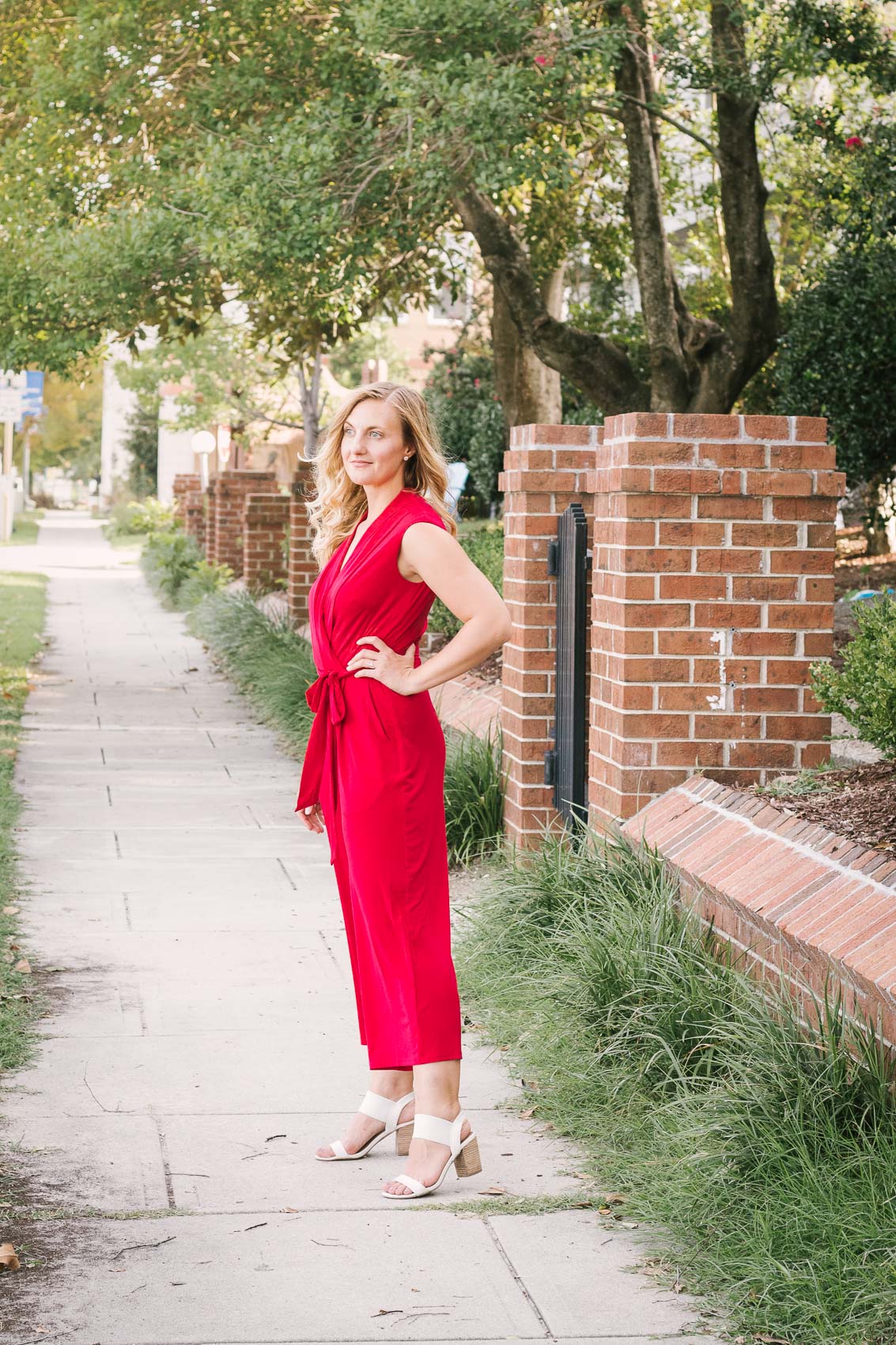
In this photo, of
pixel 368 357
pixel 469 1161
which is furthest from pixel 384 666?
pixel 368 357

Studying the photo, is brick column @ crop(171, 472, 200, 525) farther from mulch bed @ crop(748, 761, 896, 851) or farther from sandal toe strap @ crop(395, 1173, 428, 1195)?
sandal toe strap @ crop(395, 1173, 428, 1195)

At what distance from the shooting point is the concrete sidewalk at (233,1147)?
336 centimetres

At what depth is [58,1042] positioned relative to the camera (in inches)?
201

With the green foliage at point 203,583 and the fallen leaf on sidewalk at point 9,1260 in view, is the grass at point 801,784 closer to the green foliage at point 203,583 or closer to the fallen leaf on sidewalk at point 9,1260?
the fallen leaf on sidewalk at point 9,1260

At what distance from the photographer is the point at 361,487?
4.36 meters

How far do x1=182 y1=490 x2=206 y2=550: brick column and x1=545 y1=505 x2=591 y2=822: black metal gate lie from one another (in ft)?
61.2

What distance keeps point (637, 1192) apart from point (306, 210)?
7923 millimetres

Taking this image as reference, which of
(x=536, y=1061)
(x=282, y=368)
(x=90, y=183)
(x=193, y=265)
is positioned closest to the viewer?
(x=536, y=1061)

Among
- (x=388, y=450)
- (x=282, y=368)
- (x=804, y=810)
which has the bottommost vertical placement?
(x=804, y=810)

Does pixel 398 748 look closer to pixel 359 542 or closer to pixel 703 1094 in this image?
pixel 359 542

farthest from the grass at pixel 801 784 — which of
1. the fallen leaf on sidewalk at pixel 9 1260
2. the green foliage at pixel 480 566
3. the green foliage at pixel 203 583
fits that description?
the green foliage at pixel 203 583

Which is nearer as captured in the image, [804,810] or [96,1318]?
[96,1318]

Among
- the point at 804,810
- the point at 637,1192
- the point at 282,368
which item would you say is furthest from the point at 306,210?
the point at 637,1192

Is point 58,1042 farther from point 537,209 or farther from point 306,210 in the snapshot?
point 537,209
